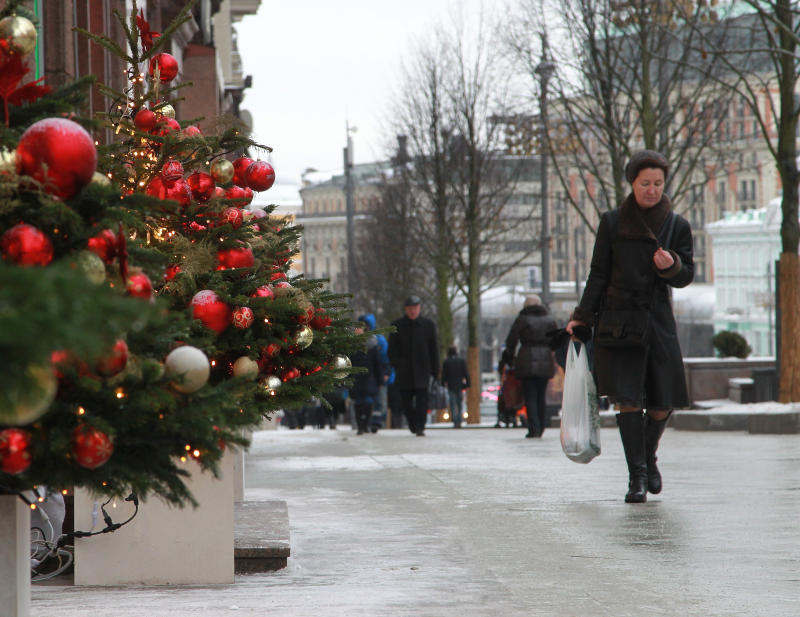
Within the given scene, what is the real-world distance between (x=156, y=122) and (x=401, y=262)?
121 ft

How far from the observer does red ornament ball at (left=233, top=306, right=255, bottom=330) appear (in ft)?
16.1

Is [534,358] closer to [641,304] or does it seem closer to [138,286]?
[641,304]

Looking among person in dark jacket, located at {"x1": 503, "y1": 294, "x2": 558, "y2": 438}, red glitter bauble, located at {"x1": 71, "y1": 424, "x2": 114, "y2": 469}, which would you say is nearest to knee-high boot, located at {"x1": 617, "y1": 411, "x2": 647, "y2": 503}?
red glitter bauble, located at {"x1": 71, "y1": 424, "x2": 114, "y2": 469}

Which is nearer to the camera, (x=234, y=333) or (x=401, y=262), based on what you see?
(x=234, y=333)

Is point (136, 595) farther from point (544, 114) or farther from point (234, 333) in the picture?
point (544, 114)

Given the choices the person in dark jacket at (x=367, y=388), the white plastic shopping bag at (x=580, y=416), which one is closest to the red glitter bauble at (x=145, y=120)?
the white plastic shopping bag at (x=580, y=416)

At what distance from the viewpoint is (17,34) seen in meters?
3.21

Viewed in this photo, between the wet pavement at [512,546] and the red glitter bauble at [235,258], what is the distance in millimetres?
791

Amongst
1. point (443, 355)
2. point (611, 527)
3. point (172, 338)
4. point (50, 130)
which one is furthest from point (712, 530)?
point (443, 355)

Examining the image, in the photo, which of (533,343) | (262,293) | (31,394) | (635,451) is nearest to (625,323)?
(635,451)

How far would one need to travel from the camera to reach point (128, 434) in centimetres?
303

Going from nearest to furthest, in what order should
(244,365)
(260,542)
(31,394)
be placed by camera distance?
(31,394)
(244,365)
(260,542)

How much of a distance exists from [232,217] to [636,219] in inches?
130

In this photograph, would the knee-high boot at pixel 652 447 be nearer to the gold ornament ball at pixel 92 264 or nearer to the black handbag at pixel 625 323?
the black handbag at pixel 625 323
